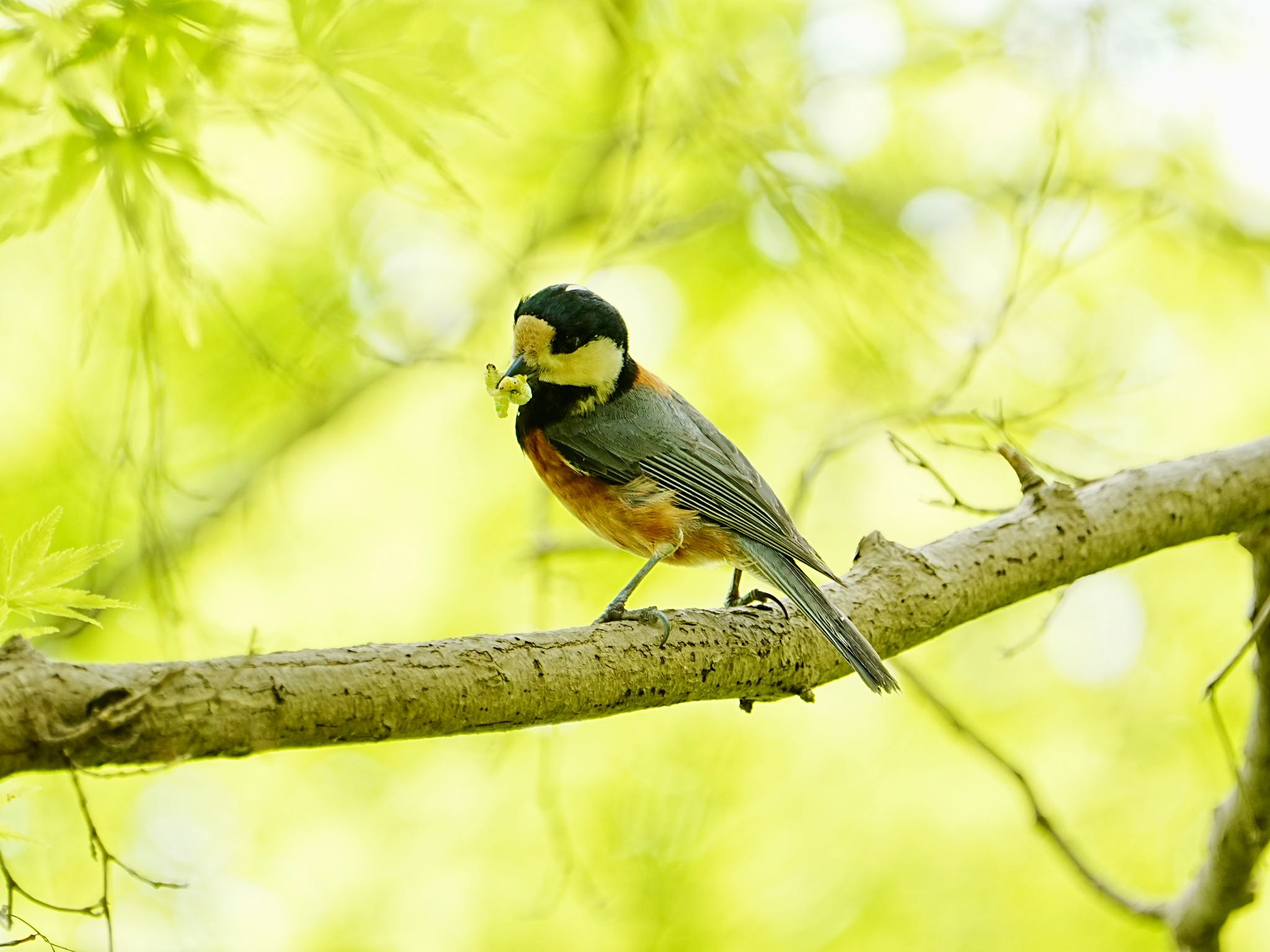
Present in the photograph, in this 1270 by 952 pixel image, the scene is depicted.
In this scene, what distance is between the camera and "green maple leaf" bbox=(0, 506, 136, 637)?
5.90 ft

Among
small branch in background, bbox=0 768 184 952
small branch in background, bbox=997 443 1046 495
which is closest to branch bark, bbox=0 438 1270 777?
small branch in background, bbox=997 443 1046 495

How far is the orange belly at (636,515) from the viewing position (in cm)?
363

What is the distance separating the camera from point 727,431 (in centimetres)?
606

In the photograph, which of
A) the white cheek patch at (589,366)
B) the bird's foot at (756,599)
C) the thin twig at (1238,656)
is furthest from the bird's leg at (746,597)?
the thin twig at (1238,656)

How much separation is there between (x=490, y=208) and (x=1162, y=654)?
165 inches

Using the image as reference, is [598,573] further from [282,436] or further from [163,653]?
[163,653]

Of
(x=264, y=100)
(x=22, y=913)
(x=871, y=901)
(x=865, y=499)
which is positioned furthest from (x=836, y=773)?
(x=264, y=100)

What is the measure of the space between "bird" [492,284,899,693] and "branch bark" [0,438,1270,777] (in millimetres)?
397

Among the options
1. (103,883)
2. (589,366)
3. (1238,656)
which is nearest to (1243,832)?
(1238,656)

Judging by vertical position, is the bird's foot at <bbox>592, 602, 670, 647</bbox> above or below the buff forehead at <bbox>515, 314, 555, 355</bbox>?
below

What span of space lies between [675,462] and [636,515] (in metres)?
0.22

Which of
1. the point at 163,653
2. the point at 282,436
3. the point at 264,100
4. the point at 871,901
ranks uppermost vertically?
the point at 282,436

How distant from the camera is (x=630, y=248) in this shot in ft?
13.4

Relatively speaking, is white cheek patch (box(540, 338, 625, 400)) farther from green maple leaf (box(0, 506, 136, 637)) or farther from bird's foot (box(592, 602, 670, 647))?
green maple leaf (box(0, 506, 136, 637))
